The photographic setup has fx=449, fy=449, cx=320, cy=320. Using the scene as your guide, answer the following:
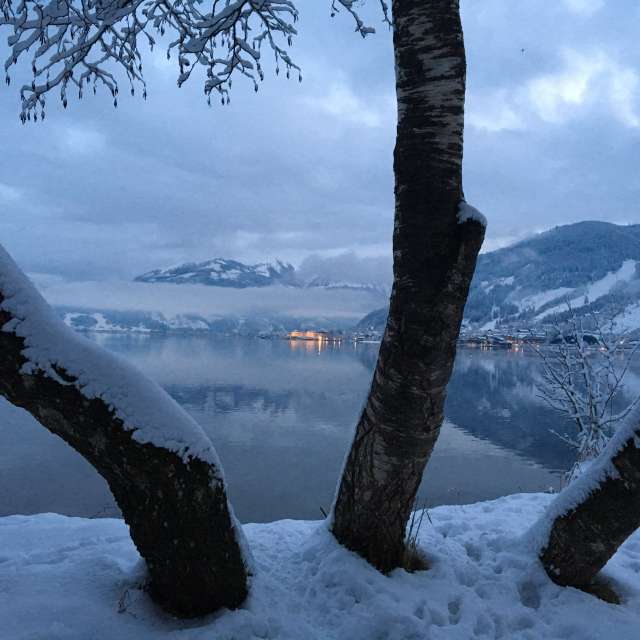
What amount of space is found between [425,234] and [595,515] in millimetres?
2387

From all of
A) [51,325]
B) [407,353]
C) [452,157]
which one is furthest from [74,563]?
[452,157]

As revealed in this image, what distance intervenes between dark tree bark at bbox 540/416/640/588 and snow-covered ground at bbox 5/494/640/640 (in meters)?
0.16

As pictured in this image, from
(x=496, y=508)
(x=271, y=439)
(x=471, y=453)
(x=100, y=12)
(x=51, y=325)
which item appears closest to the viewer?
(x=51, y=325)

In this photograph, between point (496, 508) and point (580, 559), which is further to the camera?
point (496, 508)

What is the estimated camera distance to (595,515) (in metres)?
3.27

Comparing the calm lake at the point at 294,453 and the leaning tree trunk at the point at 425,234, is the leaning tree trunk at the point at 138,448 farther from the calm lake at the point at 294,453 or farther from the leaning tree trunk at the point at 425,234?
the calm lake at the point at 294,453

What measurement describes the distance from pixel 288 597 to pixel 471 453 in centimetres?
2532

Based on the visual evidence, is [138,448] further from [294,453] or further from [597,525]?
[294,453]

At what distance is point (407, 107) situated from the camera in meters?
3.27

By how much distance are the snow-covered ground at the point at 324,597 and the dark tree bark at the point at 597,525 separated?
16 cm

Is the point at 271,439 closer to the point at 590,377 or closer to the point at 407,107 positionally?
the point at 590,377

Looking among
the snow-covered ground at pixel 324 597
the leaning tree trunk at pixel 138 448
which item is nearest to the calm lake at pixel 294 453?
the snow-covered ground at pixel 324 597

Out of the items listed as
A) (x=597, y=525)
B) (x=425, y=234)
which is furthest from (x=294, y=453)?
(x=425, y=234)

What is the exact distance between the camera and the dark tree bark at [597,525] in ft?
10.1
